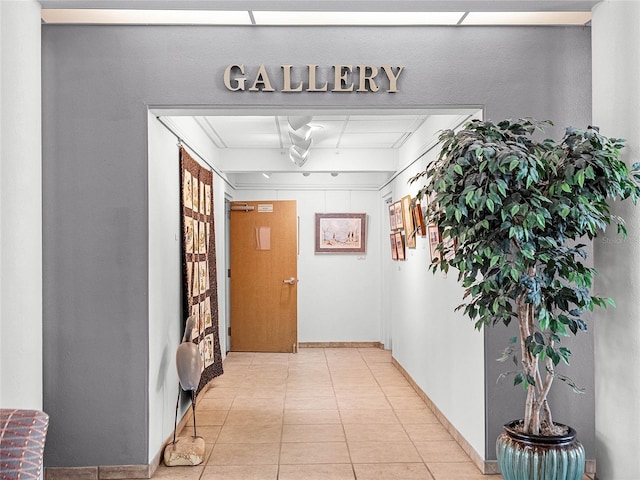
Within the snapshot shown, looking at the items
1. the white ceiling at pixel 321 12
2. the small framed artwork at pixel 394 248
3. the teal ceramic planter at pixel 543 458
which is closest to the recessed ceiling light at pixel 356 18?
the white ceiling at pixel 321 12

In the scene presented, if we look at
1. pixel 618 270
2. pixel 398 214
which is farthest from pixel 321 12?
pixel 398 214

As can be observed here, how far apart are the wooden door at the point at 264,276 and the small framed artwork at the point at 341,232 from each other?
515 millimetres

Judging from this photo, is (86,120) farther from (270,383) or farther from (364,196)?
(364,196)

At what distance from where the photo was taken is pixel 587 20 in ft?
11.9

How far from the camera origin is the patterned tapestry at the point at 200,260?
4938 millimetres

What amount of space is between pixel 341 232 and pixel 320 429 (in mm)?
4552

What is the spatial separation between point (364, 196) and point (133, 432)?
5985 millimetres

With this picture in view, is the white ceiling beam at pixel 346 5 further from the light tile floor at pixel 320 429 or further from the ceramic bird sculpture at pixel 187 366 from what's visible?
the light tile floor at pixel 320 429

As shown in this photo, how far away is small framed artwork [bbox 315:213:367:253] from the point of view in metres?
9.08

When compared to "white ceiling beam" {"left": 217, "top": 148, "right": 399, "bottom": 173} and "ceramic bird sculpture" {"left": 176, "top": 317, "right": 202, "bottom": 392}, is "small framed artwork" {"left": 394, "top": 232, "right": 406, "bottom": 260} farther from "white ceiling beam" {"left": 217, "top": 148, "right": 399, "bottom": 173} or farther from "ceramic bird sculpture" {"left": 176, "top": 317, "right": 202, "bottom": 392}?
"ceramic bird sculpture" {"left": 176, "top": 317, "right": 202, "bottom": 392}

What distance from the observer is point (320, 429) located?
484 cm

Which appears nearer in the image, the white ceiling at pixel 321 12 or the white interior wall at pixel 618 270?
the white interior wall at pixel 618 270

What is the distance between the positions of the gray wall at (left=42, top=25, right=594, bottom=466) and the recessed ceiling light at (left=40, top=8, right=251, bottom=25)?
0.17ft

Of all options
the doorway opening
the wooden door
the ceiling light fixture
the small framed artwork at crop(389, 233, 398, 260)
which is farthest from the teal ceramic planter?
the wooden door
